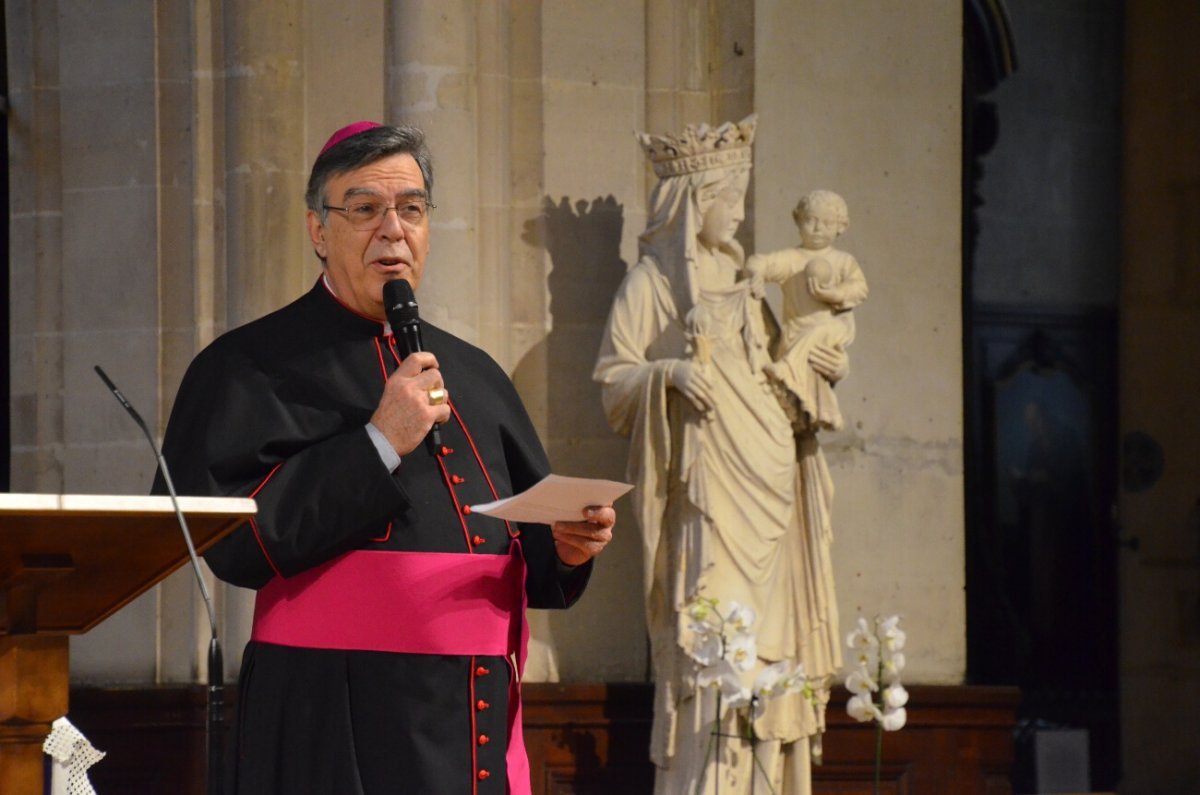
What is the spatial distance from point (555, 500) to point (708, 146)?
11.8ft

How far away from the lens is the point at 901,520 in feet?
24.7

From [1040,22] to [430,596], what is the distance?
22.0ft

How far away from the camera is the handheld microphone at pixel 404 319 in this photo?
3240 mm

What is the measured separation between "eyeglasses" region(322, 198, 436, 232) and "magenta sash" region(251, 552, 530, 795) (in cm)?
53

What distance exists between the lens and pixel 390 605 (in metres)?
3.31

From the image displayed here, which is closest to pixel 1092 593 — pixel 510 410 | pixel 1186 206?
pixel 1186 206

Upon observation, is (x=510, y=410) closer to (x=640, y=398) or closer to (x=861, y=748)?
(x=640, y=398)

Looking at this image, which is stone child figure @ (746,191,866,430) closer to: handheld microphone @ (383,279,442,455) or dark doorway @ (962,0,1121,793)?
dark doorway @ (962,0,1121,793)

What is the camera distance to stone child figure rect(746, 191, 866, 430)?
21.6 ft

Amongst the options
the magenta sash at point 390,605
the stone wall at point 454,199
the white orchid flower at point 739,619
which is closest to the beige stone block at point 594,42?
the stone wall at point 454,199

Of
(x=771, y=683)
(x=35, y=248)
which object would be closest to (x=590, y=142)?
(x=35, y=248)

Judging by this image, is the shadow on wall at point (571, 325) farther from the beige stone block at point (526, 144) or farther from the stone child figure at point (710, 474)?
the stone child figure at point (710, 474)

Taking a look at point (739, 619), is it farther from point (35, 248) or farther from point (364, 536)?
point (35, 248)

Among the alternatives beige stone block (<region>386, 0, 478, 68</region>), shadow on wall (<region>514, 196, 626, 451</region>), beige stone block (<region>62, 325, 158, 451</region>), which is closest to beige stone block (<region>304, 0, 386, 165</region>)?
beige stone block (<region>386, 0, 478, 68</region>)
